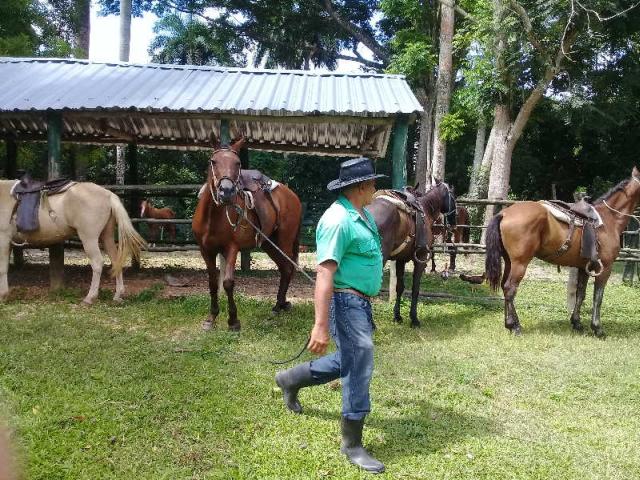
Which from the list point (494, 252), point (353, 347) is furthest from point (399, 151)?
point (353, 347)

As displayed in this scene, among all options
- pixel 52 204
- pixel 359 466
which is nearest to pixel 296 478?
pixel 359 466

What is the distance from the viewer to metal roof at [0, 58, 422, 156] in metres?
8.31

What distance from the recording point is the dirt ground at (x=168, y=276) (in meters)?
Result: 8.62

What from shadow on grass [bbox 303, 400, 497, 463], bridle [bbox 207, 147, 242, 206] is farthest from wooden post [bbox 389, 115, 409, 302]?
shadow on grass [bbox 303, 400, 497, 463]

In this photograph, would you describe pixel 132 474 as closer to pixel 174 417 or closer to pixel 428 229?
pixel 174 417

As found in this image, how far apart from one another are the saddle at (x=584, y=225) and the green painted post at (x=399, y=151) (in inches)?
89.3

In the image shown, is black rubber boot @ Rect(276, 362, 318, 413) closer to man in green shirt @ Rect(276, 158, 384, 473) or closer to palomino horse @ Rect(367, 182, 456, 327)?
man in green shirt @ Rect(276, 158, 384, 473)

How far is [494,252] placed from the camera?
7074 millimetres

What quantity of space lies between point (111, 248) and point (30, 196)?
4.15 feet

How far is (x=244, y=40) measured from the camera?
25.3m

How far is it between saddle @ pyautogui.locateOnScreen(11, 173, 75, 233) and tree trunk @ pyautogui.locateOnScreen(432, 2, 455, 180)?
484 inches

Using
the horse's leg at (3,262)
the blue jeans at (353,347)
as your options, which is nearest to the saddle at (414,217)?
the blue jeans at (353,347)

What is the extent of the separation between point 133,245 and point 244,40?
19.8 metres

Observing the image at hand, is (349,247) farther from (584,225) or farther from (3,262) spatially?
(3,262)
